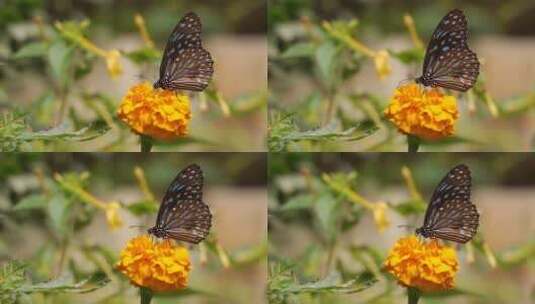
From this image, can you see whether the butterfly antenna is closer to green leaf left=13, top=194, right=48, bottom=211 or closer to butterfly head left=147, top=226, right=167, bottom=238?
butterfly head left=147, top=226, right=167, bottom=238

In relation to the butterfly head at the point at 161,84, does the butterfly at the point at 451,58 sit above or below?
above

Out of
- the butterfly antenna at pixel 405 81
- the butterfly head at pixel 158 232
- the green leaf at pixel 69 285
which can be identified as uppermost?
the butterfly antenna at pixel 405 81

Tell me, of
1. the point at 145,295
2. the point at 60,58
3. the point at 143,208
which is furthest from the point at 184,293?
the point at 60,58

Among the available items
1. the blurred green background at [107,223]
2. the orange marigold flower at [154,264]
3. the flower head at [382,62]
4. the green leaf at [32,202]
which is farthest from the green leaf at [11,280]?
the flower head at [382,62]

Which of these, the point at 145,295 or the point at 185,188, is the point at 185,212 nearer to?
the point at 185,188

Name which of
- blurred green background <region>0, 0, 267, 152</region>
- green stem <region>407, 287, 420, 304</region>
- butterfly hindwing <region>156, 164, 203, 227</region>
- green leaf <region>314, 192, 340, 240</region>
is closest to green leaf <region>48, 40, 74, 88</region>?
blurred green background <region>0, 0, 267, 152</region>

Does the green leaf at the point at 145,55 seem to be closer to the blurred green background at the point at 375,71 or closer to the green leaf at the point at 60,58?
the green leaf at the point at 60,58

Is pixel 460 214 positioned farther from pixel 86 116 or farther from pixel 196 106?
pixel 86 116
